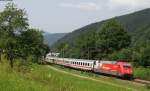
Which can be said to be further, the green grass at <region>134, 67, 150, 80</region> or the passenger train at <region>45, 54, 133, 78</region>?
the green grass at <region>134, 67, 150, 80</region>

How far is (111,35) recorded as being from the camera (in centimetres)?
11400

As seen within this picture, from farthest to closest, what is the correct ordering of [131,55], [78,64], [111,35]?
[111,35] → [131,55] → [78,64]

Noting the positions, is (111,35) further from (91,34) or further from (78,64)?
(78,64)

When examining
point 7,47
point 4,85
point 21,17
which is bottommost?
point 4,85

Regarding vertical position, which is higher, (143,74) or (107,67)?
(107,67)

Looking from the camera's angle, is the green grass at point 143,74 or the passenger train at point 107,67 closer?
the passenger train at point 107,67

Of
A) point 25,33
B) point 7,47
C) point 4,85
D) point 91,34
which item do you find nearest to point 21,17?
point 25,33

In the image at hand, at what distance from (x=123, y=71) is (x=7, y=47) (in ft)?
82.1

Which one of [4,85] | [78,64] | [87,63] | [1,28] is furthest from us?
[78,64]

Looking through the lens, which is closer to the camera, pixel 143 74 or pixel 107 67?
pixel 143 74

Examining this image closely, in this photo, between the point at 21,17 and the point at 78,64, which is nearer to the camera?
the point at 21,17

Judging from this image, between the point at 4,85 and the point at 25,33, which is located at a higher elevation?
the point at 25,33

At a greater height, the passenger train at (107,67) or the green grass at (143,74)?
the passenger train at (107,67)

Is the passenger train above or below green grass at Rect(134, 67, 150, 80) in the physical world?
above
